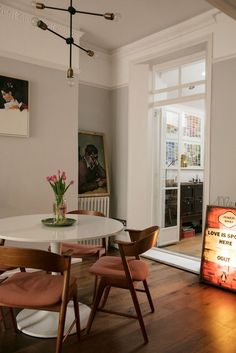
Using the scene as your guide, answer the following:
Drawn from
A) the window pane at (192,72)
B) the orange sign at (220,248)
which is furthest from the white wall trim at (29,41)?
the orange sign at (220,248)

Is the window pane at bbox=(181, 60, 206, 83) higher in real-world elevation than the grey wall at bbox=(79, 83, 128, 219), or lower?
higher

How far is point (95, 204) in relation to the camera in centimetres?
471

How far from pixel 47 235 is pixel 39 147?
184 centimetres

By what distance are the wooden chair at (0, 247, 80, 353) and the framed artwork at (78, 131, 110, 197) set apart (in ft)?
8.35

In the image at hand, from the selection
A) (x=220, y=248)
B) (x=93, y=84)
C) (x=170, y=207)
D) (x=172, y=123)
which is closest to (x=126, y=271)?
(x=220, y=248)

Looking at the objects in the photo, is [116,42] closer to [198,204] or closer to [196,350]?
[198,204]

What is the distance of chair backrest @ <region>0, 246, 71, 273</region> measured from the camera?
5.87ft

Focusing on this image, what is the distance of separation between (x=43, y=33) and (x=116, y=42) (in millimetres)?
1226

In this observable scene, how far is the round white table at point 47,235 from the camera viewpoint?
2102 millimetres

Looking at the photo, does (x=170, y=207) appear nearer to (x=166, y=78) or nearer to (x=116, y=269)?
(x=166, y=78)

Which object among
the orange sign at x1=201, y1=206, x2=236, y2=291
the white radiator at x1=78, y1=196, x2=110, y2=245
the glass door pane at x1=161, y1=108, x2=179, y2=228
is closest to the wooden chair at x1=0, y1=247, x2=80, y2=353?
the orange sign at x1=201, y1=206, x2=236, y2=291

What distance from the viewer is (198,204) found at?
6176mm

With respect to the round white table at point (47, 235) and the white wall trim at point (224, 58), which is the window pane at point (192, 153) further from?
the round white table at point (47, 235)

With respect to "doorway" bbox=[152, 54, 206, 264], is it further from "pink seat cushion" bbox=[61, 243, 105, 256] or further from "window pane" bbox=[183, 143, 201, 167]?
"pink seat cushion" bbox=[61, 243, 105, 256]
